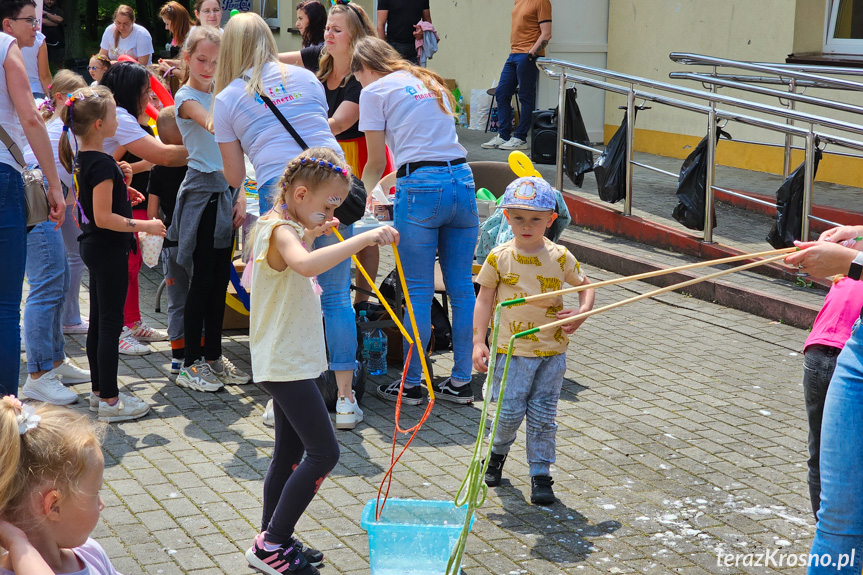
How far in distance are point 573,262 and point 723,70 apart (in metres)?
7.41

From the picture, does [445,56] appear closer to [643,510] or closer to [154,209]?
[154,209]

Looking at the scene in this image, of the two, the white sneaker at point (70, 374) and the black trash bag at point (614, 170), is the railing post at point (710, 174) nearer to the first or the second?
the black trash bag at point (614, 170)

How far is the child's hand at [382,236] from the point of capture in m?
3.26

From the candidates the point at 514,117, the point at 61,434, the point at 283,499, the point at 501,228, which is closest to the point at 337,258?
the point at 283,499

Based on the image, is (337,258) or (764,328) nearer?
(337,258)

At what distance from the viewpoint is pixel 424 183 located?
5.32 metres

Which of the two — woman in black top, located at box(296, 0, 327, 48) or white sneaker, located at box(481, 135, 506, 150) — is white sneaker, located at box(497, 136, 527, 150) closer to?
white sneaker, located at box(481, 135, 506, 150)

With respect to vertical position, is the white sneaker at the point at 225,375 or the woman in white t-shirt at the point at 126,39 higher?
the woman in white t-shirt at the point at 126,39

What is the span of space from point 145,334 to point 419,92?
269 centimetres

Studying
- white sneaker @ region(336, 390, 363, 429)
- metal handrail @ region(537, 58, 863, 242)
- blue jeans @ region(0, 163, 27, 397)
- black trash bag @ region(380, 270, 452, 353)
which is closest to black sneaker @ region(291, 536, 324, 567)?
white sneaker @ region(336, 390, 363, 429)

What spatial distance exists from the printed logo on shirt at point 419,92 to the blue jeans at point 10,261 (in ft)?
6.85

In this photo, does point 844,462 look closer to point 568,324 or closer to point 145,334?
point 568,324

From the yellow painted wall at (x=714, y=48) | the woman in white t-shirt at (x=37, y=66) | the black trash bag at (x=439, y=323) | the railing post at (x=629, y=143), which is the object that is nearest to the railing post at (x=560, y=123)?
the railing post at (x=629, y=143)

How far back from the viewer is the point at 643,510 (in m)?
4.24
